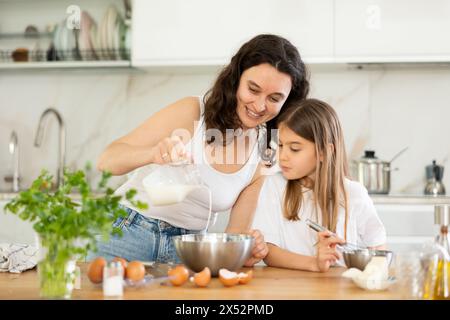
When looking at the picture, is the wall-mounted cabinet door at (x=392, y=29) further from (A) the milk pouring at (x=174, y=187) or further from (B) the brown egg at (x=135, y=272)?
(B) the brown egg at (x=135, y=272)

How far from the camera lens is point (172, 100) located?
3.98 metres

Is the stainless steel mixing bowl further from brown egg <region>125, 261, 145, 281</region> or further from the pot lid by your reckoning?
the pot lid

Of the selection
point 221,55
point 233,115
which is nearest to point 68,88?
point 221,55

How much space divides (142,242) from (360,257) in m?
0.75

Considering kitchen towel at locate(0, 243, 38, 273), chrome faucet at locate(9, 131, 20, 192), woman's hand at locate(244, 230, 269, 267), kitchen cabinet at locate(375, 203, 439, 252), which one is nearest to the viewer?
kitchen towel at locate(0, 243, 38, 273)

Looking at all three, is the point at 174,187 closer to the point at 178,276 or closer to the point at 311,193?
the point at 178,276

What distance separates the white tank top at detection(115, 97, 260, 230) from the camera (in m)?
2.07

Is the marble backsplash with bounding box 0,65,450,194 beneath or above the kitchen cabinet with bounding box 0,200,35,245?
above

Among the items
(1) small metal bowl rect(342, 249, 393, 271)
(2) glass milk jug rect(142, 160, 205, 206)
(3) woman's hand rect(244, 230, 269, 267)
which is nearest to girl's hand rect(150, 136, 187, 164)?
(2) glass milk jug rect(142, 160, 205, 206)

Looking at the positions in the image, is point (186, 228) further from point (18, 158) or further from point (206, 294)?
point (18, 158)

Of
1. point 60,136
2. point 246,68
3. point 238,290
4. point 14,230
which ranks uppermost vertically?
point 246,68

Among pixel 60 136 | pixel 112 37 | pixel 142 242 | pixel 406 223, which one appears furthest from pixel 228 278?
pixel 60 136

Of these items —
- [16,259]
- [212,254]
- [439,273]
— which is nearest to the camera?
[439,273]

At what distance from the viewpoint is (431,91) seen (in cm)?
383
